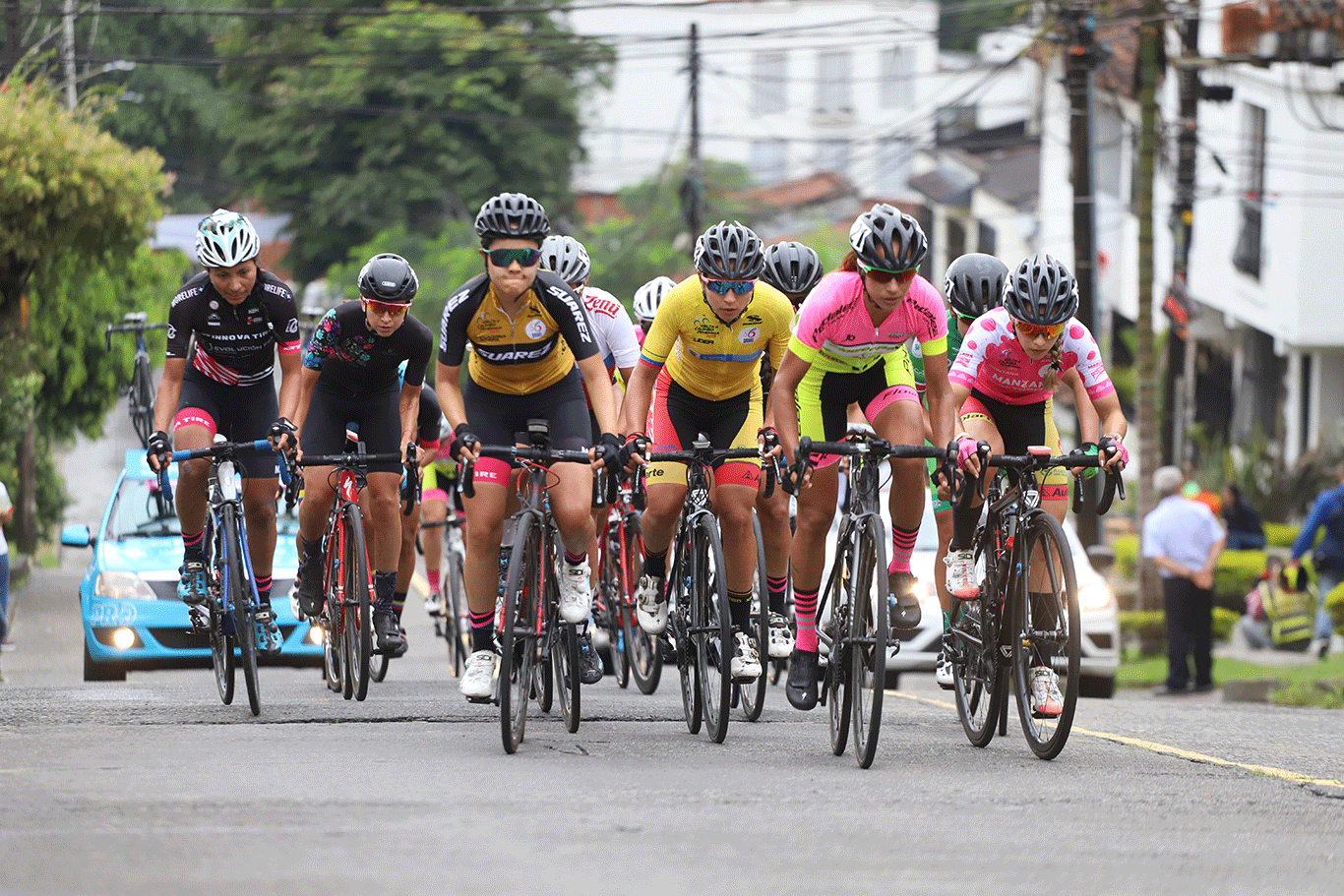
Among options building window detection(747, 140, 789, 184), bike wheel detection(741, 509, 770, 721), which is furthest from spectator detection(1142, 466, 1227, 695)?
building window detection(747, 140, 789, 184)

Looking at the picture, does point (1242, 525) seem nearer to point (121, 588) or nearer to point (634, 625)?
point (634, 625)

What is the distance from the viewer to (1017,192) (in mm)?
49969

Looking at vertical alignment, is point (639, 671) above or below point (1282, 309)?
below

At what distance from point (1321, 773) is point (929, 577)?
20.1 feet

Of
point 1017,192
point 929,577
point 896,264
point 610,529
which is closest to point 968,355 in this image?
point 896,264

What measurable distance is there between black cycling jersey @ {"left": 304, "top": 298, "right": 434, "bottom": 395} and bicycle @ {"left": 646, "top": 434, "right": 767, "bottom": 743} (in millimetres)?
1721

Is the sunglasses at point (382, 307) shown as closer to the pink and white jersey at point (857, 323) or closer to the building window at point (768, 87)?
the pink and white jersey at point (857, 323)

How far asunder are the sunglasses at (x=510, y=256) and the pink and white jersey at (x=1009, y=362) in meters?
2.02

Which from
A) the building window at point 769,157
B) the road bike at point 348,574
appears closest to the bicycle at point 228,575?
the road bike at point 348,574

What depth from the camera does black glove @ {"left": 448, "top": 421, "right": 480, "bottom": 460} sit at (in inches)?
296

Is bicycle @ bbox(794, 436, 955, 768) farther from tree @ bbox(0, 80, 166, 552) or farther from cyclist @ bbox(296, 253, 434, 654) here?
tree @ bbox(0, 80, 166, 552)

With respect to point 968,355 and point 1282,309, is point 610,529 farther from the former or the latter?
point 1282,309

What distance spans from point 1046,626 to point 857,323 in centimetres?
159

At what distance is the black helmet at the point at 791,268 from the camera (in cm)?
1014
